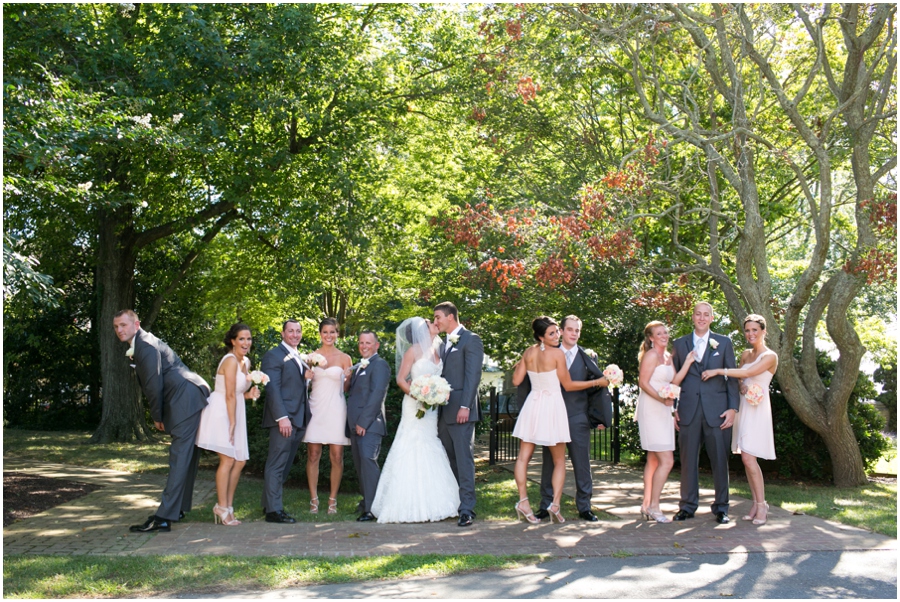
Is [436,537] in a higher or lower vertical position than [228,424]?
lower

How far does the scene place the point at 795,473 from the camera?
39.7 feet

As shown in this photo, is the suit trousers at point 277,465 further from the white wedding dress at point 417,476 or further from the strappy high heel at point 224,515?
the white wedding dress at point 417,476

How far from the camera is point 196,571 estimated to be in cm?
632

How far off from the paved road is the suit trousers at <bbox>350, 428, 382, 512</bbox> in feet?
9.30

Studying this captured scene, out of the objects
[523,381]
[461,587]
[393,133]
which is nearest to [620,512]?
[523,381]

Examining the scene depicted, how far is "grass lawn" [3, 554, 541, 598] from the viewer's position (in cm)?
591

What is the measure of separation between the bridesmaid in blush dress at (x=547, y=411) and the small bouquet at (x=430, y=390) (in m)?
0.92

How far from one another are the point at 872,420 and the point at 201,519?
31.1ft

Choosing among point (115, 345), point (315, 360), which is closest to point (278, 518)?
point (315, 360)

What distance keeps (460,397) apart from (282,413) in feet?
6.41

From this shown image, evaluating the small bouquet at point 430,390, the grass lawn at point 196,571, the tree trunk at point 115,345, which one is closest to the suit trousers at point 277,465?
the small bouquet at point 430,390

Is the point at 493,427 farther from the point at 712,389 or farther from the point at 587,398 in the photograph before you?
the point at 712,389

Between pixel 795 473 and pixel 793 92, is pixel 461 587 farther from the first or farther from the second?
pixel 793 92

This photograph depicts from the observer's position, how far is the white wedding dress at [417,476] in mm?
8711
